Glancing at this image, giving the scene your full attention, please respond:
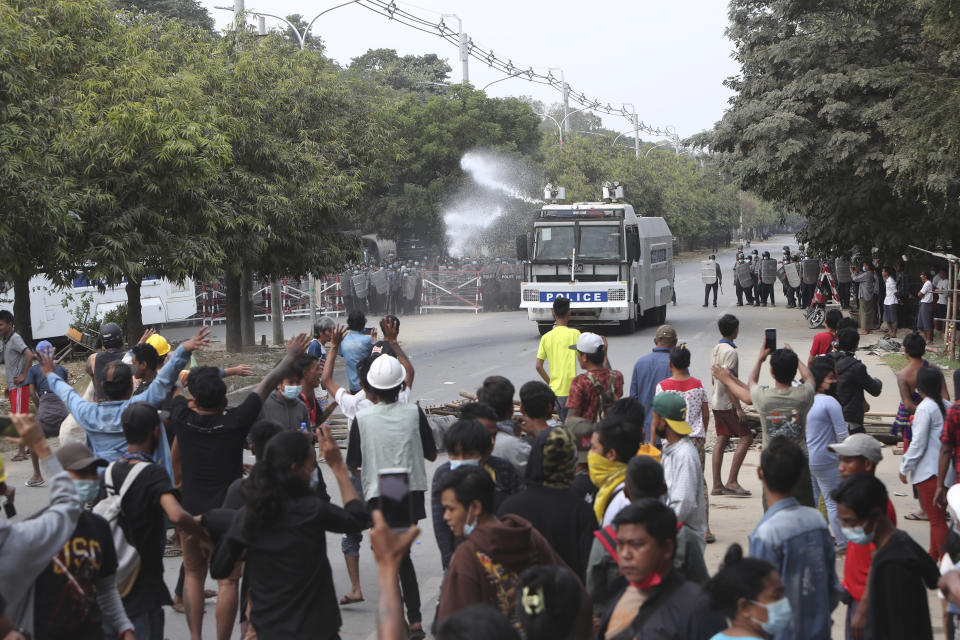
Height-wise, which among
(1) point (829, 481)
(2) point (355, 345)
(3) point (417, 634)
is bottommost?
(3) point (417, 634)

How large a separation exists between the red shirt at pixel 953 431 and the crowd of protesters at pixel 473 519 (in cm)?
1

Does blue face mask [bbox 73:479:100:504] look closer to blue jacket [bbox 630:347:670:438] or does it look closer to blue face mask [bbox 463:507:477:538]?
blue face mask [bbox 463:507:477:538]

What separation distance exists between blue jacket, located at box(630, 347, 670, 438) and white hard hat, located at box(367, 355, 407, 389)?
268cm

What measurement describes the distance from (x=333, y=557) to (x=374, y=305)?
82.7 feet

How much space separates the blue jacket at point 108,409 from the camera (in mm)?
5676

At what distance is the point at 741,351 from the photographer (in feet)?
66.6

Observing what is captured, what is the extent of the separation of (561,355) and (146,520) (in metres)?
4.91

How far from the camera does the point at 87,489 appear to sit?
4453 millimetres

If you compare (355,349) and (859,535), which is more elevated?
(355,349)

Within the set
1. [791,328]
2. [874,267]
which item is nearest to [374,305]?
[791,328]

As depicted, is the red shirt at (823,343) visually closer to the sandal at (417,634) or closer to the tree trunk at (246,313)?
the sandal at (417,634)

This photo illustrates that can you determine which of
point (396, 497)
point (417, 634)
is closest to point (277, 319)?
point (417, 634)

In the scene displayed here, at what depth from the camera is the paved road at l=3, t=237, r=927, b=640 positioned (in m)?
7.13

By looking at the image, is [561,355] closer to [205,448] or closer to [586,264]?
[205,448]
